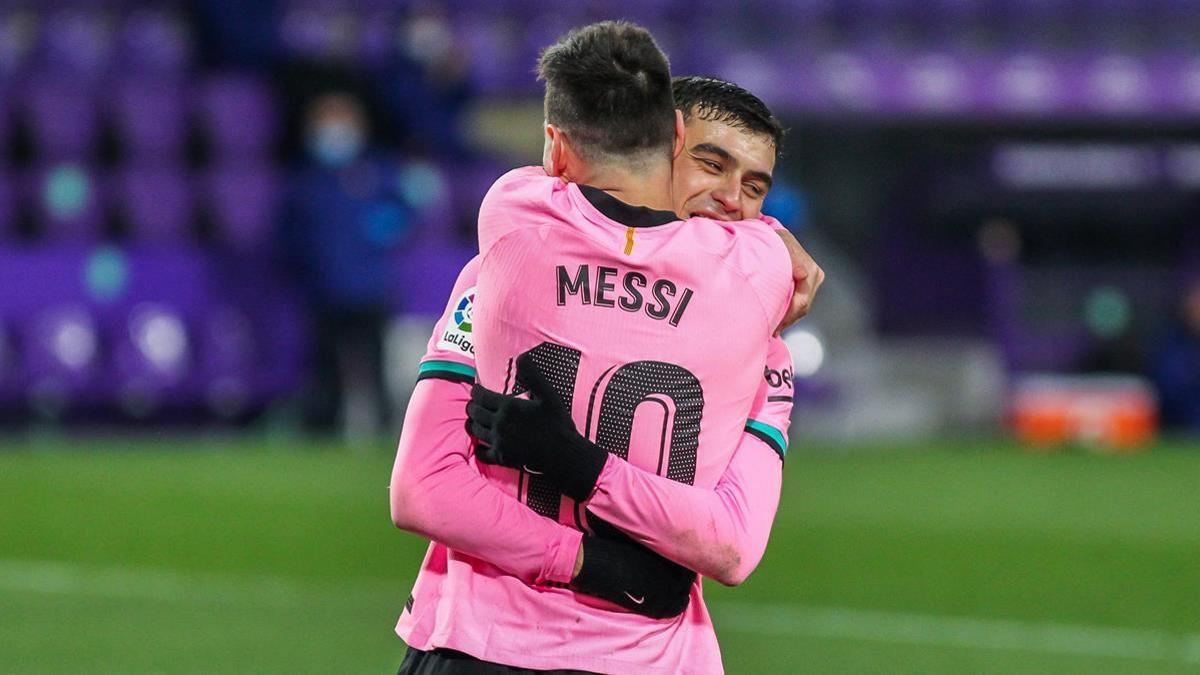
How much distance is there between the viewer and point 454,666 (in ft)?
8.71

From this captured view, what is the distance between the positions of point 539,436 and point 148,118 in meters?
11.7

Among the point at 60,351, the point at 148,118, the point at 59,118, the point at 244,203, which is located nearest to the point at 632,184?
the point at 60,351

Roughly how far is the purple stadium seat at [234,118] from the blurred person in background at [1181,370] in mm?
7433

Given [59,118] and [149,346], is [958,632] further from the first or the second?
[59,118]

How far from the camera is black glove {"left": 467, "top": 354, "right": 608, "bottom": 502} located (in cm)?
255

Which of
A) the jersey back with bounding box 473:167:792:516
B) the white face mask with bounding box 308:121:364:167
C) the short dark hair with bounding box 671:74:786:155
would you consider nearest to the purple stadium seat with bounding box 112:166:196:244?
the white face mask with bounding box 308:121:364:167

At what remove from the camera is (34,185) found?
44.2 ft

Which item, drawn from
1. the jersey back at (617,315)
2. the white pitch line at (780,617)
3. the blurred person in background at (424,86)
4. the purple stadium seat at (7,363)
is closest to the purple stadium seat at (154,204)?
the purple stadium seat at (7,363)

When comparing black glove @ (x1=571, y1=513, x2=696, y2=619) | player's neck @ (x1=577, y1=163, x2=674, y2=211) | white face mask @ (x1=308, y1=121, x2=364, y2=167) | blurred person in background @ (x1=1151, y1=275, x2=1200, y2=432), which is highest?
player's neck @ (x1=577, y1=163, x2=674, y2=211)

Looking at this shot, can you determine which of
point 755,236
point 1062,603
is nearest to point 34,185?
point 1062,603

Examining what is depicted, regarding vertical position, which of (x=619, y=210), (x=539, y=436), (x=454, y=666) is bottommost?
(x=454, y=666)

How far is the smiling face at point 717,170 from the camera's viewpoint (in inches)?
119

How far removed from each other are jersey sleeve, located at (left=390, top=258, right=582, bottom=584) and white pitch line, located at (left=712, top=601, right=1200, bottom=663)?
13.1ft

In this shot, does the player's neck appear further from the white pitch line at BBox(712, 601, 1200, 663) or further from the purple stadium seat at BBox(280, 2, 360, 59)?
the purple stadium seat at BBox(280, 2, 360, 59)
